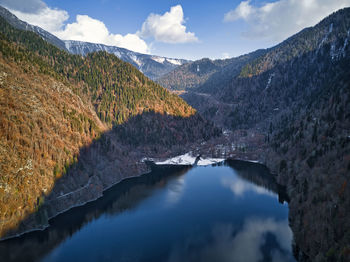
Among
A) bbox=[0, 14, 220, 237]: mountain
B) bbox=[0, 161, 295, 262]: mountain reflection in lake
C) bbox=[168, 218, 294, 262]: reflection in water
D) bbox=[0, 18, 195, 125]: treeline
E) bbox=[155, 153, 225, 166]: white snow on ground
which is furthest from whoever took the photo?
bbox=[0, 18, 195, 125]: treeline

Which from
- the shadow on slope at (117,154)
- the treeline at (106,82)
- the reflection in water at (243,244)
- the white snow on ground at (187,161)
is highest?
the treeline at (106,82)

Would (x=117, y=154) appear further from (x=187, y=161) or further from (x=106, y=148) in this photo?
(x=187, y=161)

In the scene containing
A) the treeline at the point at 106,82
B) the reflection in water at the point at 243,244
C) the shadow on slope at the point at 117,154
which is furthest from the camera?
the treeline at the point at 106,82

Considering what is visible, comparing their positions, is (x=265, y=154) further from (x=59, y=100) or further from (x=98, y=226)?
(x=59, y=100)

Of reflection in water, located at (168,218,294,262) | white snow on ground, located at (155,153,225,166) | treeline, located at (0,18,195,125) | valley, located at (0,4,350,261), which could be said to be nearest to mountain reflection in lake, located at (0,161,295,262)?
reflection in water, located at (168,218,294,262)

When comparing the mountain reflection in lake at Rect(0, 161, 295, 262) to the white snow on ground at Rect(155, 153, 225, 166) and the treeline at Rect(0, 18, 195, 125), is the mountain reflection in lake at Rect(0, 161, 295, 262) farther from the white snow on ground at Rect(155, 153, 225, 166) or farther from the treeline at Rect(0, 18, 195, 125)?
the treeline at Rect(0, 18, 195, 125)

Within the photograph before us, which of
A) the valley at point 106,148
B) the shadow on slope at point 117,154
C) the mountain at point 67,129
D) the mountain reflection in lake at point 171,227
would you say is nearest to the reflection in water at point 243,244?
the mountain reflection in lake at point 171,227

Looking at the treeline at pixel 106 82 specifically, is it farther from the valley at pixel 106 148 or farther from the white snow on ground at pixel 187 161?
the white snow on ground at pixel 187 161
